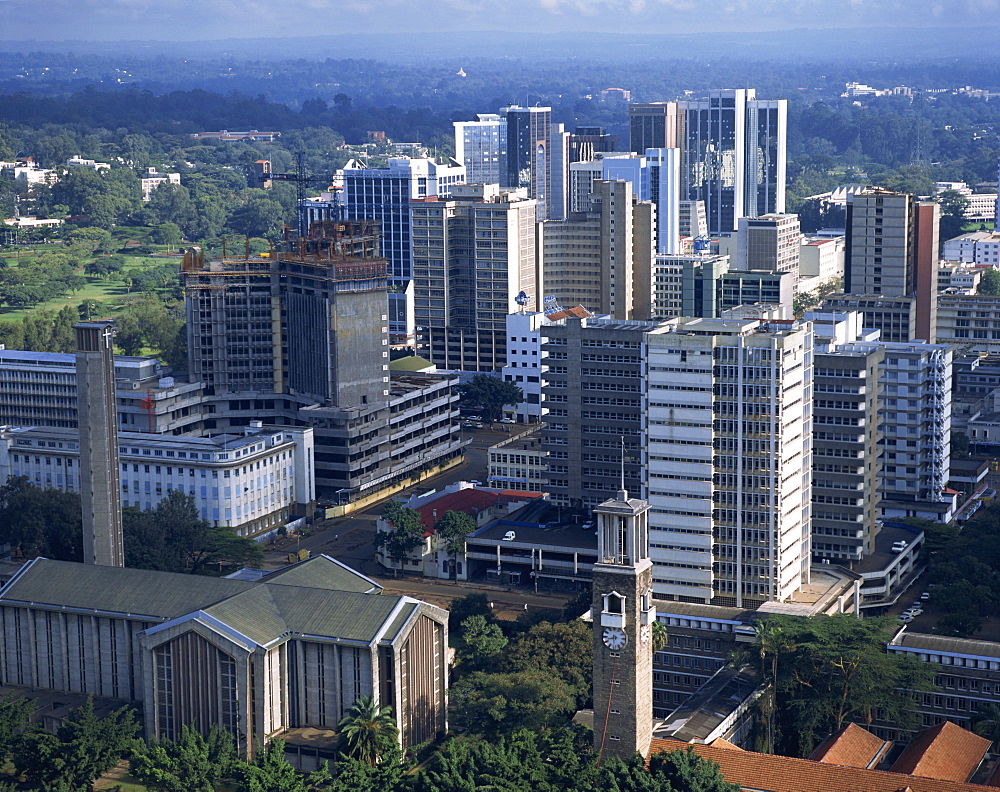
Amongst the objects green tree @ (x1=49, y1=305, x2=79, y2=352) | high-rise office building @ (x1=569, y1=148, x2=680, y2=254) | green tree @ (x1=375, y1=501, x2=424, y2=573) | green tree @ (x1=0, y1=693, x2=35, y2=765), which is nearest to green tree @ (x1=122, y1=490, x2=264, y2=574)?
green tree @ (x1=375, y1=501, x2=424, y2=573)

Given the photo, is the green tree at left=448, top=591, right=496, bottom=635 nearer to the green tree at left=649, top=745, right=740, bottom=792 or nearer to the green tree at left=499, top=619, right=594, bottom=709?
the green tree at left=499, top=619, right=594, bottom=709

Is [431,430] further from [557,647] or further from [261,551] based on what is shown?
[557,647]

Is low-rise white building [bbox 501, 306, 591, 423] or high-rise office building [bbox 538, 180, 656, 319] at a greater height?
high-rise office building [bbox 538, 180, 656, 319]

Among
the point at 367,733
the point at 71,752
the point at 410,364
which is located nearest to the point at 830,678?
the point at 367,733

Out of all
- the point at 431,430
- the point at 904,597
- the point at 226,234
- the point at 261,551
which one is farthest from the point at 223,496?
the point at 226,234

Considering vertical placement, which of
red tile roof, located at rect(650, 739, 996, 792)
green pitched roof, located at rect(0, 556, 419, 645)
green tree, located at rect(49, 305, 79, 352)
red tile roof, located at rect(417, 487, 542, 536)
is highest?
green tree, located at rect(49, 305, 79, 352)

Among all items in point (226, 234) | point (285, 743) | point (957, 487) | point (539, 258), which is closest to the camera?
point (285, 743)

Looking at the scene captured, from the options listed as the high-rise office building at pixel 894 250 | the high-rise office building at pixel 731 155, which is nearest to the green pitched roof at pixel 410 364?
the high-rise office building at pixel 894 250
